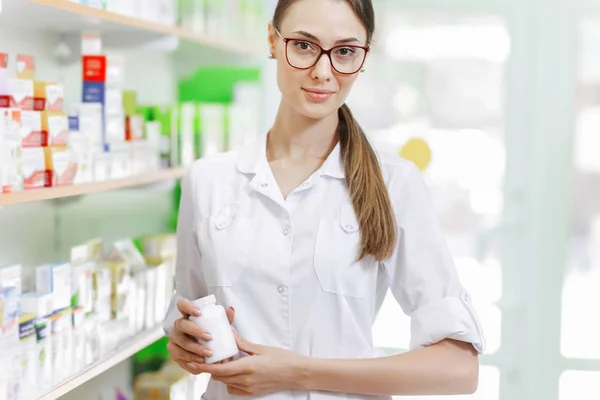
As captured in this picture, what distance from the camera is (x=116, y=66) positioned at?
2396 mm

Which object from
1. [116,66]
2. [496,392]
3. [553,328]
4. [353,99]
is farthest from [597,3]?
[116,66]

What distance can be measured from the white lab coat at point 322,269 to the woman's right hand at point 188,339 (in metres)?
0.10

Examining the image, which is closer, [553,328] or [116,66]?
[116,66]

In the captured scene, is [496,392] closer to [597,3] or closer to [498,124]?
[498,124]

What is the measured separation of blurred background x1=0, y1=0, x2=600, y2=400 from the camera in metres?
3.68

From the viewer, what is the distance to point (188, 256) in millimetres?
1846

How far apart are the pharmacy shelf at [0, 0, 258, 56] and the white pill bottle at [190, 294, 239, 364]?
0.79 m

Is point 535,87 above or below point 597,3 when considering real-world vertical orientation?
below

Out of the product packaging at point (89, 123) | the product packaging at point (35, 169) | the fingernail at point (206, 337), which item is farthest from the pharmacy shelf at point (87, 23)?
the fingernail at point (206, 337)

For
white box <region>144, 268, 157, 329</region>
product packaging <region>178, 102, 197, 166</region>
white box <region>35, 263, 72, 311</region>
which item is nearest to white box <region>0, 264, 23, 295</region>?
white box <region>35, 263, 72, 311</region>

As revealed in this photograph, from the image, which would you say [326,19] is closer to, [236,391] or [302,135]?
[302,135]

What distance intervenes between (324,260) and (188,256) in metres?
0.34

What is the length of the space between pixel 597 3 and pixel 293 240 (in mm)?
2534

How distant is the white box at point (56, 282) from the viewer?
2.09 metres
